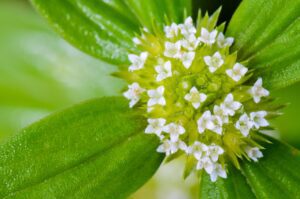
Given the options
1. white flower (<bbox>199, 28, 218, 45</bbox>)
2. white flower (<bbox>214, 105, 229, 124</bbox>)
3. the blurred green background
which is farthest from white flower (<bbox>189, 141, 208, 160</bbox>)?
the blurred green background

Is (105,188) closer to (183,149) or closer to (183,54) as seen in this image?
(183,149)

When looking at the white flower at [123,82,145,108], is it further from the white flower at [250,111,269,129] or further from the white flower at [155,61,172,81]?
the white flower at [250,111,269,129]

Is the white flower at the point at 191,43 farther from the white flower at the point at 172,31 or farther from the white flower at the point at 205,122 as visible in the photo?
the white flower at the point at 205,122

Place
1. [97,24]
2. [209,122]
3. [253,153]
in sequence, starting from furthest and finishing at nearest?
A: [97,24]
[253,153]
[209,122]

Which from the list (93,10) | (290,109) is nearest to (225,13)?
(290,109)

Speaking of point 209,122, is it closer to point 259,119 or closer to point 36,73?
point 259,119

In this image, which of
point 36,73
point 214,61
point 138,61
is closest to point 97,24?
point 138,61

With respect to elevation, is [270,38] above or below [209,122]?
above
